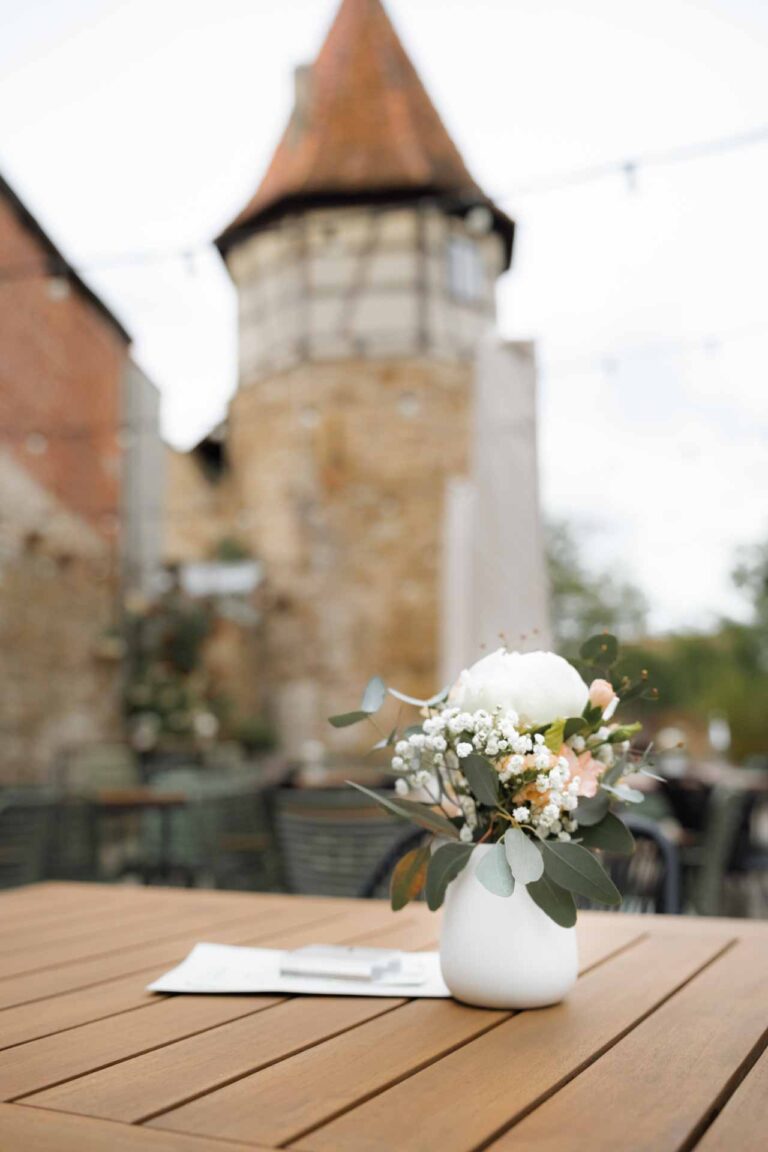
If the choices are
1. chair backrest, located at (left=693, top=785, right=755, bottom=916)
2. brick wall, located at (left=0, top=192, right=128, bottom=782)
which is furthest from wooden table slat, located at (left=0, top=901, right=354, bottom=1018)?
brick wall, located at (left=0, top=192, right=128, bottom=782)

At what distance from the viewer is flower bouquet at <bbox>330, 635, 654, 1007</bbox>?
4.14 ft

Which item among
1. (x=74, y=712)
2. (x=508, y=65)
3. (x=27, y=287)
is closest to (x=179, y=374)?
(x=27, y=287)

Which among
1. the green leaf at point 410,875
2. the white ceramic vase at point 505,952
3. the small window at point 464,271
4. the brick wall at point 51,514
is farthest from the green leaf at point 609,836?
the small window at point 464,271

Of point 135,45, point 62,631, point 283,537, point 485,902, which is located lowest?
point 485,902

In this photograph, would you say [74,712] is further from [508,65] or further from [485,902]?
[485,902]

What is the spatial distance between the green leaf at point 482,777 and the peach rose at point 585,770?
0.30 ft

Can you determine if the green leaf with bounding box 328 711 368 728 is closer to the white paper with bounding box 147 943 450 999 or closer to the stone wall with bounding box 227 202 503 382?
the white paper with bounding box 147 943 450 999

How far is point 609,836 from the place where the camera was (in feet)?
4.44

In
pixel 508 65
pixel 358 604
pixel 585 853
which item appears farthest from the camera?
pixel 358 604

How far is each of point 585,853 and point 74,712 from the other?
10914 mm

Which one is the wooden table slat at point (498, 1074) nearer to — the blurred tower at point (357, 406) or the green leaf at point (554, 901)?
the green leaf at point (554, 901)

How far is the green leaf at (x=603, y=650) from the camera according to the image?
149cm

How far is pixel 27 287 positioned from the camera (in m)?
11.5

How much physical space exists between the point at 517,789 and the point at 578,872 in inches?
4.5
